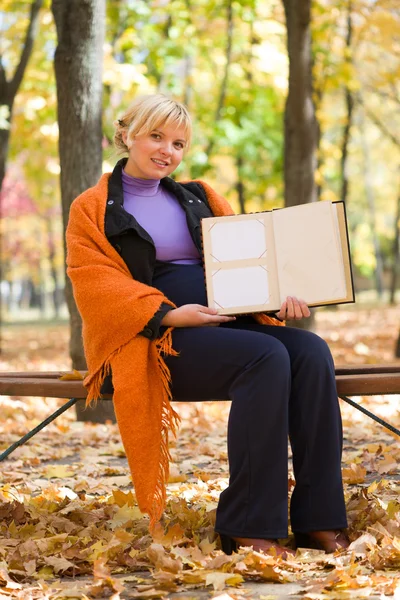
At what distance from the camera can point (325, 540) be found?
3.02m

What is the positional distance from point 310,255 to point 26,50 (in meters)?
8.13

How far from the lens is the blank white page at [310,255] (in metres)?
3.21

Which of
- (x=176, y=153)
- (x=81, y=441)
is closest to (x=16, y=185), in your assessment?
(x=81, y=441)

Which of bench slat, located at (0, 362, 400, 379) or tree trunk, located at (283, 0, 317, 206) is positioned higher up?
tree trunk, located at (283, 0, 317, 206)

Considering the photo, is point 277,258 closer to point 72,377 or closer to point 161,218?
point 161,218

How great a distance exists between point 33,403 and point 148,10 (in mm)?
6232

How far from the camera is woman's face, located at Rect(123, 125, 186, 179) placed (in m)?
3.52

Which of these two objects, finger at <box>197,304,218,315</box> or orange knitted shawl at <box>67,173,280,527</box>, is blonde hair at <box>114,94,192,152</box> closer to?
orange knitted shawl at <box>67,173,280,527</box>

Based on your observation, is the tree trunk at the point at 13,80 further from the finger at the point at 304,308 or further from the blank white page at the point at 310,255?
the finger at the point at 304,308

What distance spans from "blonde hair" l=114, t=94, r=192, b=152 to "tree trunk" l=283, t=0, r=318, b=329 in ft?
14.3

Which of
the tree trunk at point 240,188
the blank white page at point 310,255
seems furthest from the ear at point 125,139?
the tree trunk at point 240,188

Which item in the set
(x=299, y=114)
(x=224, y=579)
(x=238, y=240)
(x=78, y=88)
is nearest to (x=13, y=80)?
(x=299, y=114)

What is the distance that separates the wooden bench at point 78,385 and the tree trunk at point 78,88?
247cm

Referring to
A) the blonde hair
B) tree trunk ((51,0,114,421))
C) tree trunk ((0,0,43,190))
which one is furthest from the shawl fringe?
tree trunk ((0,0,43,190))
